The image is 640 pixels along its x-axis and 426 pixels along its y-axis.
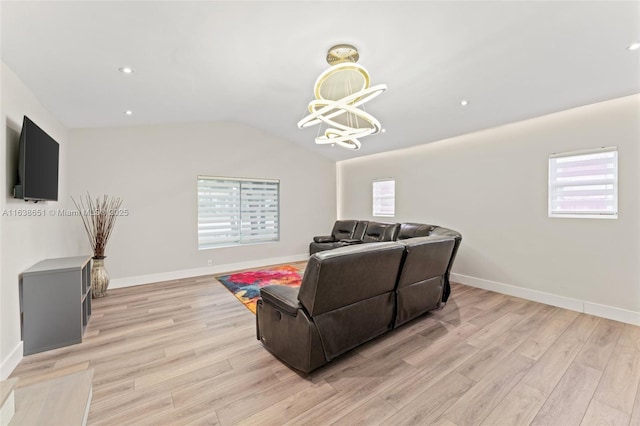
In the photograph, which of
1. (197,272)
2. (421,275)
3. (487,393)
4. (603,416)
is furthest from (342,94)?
(197,272)

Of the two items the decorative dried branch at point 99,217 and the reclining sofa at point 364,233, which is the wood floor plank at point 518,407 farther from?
the decorative dried branch at point 99,217

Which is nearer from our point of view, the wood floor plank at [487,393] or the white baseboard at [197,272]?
the wood floor plank at [487,393]

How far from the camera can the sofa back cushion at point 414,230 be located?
4488mm

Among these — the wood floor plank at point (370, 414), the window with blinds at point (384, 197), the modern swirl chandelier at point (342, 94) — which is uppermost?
the modern swirl chandelier at point (342, 94)

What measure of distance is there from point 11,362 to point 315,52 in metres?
3.87

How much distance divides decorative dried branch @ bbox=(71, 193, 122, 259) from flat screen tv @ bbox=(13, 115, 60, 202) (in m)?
1.19

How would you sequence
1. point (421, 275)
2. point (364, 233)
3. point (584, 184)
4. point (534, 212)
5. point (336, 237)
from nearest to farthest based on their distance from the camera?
point (421, 275) → point (584, 184) → point (534, 212) → point (364, 233) → point (336, 237)

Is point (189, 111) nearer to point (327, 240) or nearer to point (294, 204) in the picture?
point (294, 204)

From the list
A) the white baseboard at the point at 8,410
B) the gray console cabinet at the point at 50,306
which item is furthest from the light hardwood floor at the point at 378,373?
the white baseboard at the point at 8,410

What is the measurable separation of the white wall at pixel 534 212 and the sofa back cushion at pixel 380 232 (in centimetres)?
61

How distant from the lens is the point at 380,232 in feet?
18.8

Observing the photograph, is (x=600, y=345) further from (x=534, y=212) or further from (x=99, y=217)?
(x=99, y=217)

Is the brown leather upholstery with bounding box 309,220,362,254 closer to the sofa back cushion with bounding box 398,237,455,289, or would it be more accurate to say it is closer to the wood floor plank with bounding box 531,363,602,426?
the sofa back cushion with bounding box 398,237,455,289

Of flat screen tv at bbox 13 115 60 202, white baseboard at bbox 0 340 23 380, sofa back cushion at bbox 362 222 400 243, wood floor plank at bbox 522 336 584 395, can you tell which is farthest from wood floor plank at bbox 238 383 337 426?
sofa back cushion at bbox 362 222 400 243
